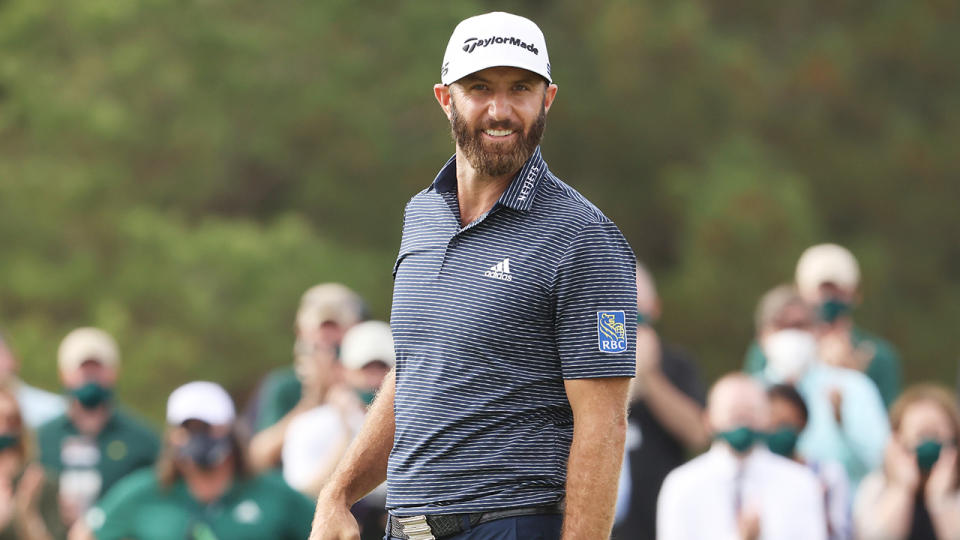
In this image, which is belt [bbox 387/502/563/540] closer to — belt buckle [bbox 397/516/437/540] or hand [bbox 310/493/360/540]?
belt buckle [bbox 397/516/437/540]

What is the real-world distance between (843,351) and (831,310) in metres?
0.26

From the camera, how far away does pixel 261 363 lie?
56.9 feet

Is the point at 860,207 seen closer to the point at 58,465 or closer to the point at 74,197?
the point at 74,197

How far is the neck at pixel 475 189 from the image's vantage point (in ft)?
12.1

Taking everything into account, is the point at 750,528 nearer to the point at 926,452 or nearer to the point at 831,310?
the point at 926,452

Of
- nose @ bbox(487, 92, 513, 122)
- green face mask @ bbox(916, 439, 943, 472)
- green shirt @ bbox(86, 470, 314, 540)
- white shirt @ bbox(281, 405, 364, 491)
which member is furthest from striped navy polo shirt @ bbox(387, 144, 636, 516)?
green face mask @ bbox(916, 439, 943, 472)

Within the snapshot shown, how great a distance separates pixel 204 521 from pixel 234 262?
403 inches

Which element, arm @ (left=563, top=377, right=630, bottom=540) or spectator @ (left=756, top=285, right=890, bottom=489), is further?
spectator @ (left=756, top=285, right=890, bottom=489)

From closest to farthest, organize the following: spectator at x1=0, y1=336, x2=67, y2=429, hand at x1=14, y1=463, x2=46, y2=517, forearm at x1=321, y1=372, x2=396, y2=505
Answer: forearm at x1=321, y1=372, x2=396, y2=505 → hand at x1=14, y1=463, x2=46, y2=517 → spectator at x1=0, y1=336, x2=67, y2=429

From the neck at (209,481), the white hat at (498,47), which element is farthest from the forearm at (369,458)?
the neck at (209,481)

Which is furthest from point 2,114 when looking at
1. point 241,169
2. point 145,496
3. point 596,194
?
point 145,496

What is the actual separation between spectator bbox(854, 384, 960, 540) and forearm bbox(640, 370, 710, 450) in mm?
847

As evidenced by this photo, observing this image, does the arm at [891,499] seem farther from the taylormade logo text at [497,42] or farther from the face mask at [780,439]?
the taylormade logo text at [497,42]

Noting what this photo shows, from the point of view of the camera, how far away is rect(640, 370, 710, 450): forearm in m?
8.07
